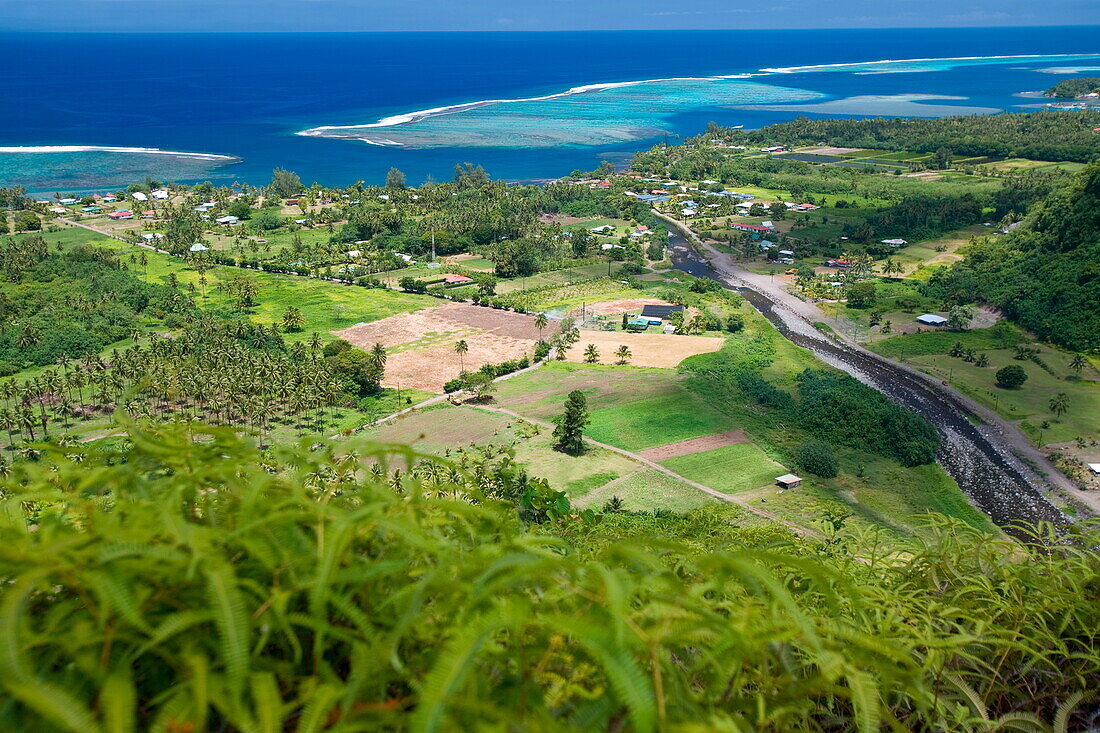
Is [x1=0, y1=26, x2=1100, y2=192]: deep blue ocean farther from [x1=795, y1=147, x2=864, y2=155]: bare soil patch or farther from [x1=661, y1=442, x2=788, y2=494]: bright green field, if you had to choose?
[x1=661, y1=442, x2=788, y2=494]: bright green field

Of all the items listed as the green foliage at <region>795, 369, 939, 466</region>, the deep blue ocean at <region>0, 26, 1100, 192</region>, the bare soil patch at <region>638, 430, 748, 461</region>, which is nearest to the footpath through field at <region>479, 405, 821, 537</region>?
the bare soil patch at <region>638, 430, 748, 461</region>

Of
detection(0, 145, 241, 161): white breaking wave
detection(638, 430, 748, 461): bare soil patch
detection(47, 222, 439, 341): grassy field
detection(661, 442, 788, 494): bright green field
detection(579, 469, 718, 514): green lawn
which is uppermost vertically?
detection(0, 145, 241, 161): white breaking wave

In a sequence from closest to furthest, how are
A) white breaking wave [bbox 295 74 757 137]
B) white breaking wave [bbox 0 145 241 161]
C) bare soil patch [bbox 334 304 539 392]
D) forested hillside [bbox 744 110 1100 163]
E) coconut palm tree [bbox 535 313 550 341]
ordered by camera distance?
1. bare soil patch [bbox 334 304 539 392]
2. coconut palm tree [bbox 535 313 550 341]
3. forested hillside [bbox 744 110 1100 163]
4. white breaking wave [bbox 0 145 241 161]
5. white breaking wave [bbox 295 74 757 137]

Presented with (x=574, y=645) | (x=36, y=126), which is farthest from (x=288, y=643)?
(x=36, y=126)

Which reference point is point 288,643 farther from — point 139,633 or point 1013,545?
point 1013,545

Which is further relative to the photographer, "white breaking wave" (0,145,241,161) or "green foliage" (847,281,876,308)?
"white breaking wave" (0,145,241,161)

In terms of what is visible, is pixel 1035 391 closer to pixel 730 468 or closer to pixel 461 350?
pixel 730 468

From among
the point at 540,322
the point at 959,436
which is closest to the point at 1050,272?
the point at 959,436
